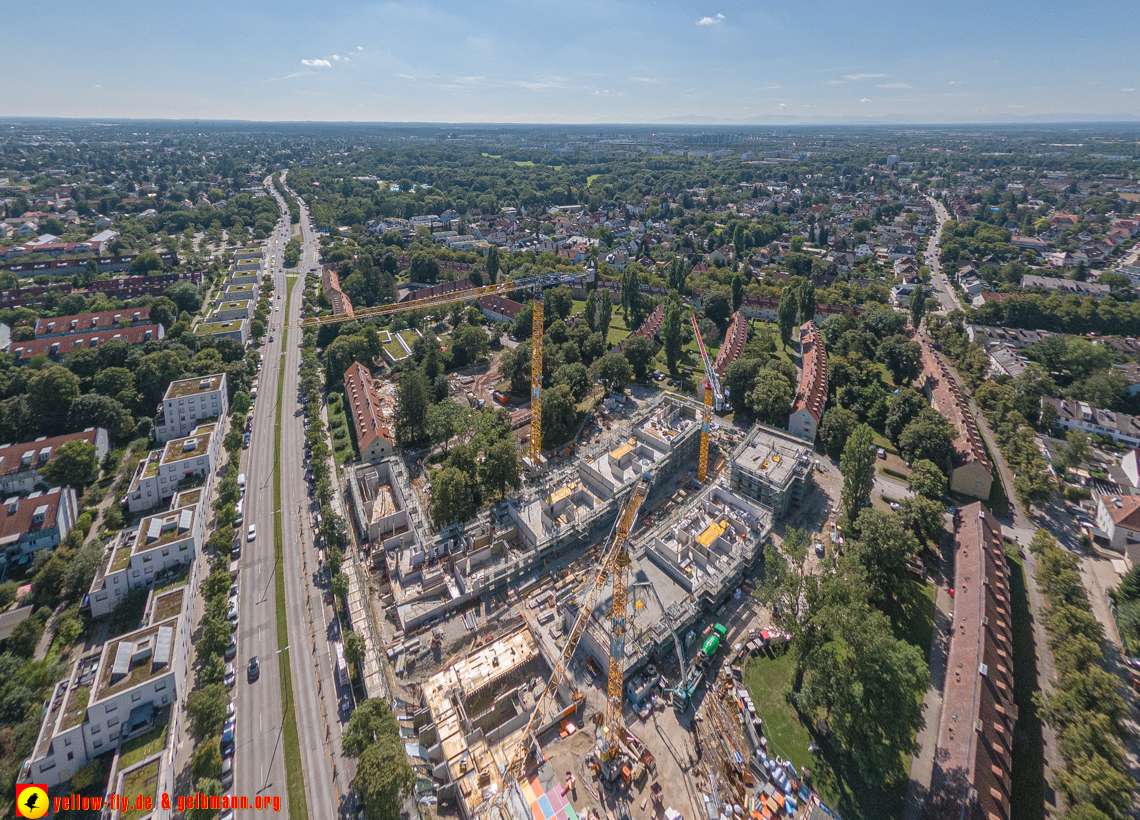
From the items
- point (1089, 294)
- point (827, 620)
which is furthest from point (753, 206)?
point (827, 620)

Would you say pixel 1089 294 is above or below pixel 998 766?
above

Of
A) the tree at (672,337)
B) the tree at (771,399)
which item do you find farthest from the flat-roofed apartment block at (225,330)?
the tree at (771,399)

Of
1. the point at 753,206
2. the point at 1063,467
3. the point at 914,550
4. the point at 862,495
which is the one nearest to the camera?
the point at 914,550

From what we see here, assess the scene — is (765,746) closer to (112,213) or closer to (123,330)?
(123,330)

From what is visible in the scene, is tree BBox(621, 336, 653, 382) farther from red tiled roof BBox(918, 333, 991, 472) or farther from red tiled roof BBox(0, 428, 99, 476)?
red tiled roof BBox(0, 428, 99, 476)

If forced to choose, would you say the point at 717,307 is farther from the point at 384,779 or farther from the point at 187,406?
the point at 384,779

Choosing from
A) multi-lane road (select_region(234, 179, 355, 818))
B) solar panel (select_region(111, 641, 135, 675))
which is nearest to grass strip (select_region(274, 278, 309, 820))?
multi-lane road (select_region(234, 179, 355, 818))

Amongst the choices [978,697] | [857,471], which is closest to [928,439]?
[857,471]

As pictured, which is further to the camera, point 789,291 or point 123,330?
point 789,291
